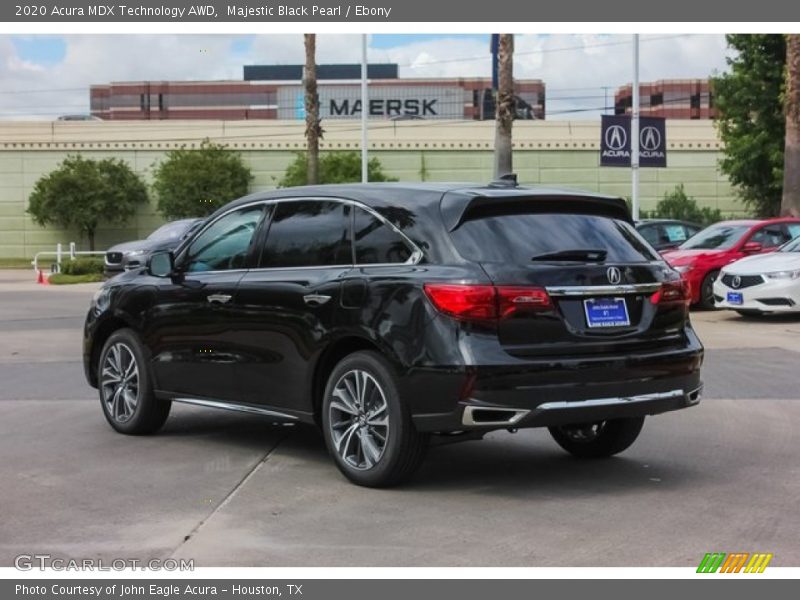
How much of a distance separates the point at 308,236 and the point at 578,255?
1785mm

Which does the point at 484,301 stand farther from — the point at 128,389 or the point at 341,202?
the point at 128,389

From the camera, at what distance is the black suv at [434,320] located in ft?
21.5

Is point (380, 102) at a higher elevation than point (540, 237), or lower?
higher

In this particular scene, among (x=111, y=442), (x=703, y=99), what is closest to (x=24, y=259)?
(x=111, y=442)

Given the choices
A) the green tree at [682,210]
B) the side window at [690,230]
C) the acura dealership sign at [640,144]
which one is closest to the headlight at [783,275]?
the side window at [690,230]

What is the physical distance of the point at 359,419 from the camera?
706 centimetres

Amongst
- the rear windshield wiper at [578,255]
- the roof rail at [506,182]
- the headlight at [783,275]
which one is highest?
the roof rail at [506,182]

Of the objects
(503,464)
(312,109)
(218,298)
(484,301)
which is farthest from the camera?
(312,109)

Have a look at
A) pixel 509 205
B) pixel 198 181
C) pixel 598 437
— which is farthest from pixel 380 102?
pixel 509 205

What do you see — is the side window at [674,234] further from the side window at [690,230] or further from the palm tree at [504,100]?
the palm tree at [504,100]

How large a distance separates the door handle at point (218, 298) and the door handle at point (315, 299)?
0.87 m

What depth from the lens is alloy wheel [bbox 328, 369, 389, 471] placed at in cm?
695

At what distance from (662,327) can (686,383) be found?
0.37 meters

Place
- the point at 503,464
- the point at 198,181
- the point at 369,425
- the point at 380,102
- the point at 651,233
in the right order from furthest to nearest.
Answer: the point at 380,102 < the point at 198,181 < the point at 651,233 < the point at 503,464 < the point at 369,425
